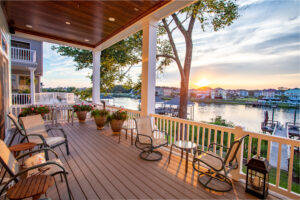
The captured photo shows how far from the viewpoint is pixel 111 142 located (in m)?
4.14

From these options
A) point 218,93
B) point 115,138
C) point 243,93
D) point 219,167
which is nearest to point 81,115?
point 115,138

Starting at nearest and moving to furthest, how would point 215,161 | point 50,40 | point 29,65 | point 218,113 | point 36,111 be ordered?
point 215,161
point 36,111
point 50,40
point 29,65
point 218,113

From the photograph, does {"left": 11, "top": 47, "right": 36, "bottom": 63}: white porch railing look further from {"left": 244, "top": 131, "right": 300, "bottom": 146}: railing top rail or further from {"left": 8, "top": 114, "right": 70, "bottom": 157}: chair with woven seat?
{"left": 244, "top": 131, "right": 300, "bottom": 146}: railing top rail

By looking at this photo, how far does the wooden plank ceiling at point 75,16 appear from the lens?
3.61m

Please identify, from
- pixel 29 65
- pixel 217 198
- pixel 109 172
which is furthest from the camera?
pixel 29 65

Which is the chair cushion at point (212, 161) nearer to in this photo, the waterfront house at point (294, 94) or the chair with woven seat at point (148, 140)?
the chair with woven seat at point (148, 140)

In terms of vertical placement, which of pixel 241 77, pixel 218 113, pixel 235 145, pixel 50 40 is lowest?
pixel 218 113

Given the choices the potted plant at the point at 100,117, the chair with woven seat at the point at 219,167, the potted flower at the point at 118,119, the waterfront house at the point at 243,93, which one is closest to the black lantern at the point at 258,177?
the chair with woven seat at the point at 219,167

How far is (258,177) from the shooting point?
6.62 feet

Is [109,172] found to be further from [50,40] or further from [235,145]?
[50,40]

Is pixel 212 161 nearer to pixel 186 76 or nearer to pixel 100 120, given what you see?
pixel 100 120

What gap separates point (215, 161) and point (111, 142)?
288cm

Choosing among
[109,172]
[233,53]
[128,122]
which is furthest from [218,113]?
[109,172]

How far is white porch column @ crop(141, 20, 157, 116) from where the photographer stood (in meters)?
3.96
